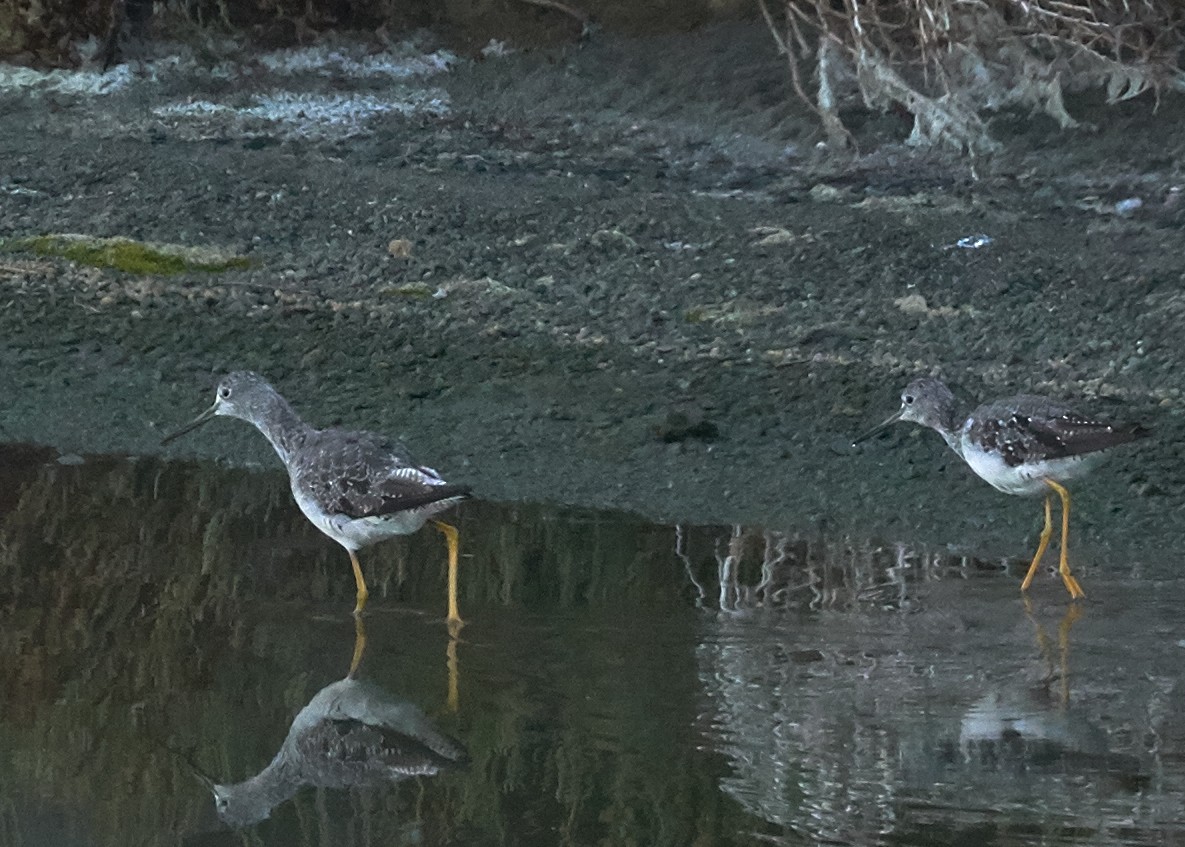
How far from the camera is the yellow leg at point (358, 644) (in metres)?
6.28

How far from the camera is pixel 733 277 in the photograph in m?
10.6

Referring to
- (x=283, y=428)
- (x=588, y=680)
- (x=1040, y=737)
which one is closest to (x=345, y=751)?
(x=588, y=680)

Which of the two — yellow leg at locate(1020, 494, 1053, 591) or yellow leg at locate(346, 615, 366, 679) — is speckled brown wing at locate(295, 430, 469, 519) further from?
yellow leg at locate(1020, 494, 1053, 591)

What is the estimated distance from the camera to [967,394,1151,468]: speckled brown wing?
7426mm

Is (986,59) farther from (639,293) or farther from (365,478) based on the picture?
(365,478)

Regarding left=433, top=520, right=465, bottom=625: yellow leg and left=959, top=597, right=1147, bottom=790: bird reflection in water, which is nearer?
left=959, top=597, right=1147, bottom=790: bird reflection in water

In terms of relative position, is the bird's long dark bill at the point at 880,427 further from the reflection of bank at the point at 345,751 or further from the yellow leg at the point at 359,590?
the reflection of bank at the point at 345,751

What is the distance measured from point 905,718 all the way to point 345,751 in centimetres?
159

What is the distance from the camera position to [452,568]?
6.75m

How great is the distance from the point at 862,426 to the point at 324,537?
2.49 m

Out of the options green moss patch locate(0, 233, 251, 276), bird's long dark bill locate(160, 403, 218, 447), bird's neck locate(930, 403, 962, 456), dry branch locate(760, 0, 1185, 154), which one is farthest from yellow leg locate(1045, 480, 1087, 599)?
green moss patch locate(0, 233, 251, 276)

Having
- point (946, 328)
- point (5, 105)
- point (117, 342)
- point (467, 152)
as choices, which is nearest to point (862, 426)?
point (946, 328)

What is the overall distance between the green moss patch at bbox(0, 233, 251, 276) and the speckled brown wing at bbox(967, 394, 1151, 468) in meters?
4.99

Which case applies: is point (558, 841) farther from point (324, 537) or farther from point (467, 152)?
point (467, 152)
